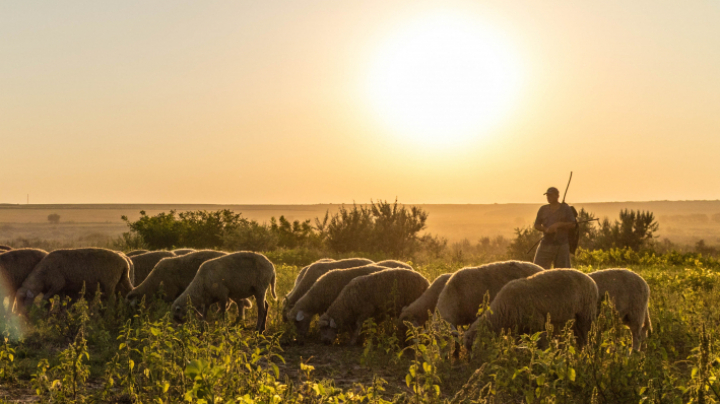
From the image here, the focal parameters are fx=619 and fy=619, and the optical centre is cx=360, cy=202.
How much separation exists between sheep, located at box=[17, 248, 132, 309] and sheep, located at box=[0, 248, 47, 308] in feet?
1.64

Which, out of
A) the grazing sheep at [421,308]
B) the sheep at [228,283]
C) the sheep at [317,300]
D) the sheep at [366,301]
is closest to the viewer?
the grazing sheep at [421,308]

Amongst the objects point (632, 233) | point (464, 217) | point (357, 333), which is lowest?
point (357, 333)

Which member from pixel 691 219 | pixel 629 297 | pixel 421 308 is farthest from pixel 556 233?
pixel 691 219

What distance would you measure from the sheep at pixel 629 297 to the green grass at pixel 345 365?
337 mm

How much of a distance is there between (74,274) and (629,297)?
10.4 metres

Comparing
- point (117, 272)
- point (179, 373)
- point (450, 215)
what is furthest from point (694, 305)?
point (450, 215)

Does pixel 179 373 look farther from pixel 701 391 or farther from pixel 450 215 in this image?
pixel 450 215

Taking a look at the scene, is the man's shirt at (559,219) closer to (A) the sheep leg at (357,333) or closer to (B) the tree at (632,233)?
(A) the sheep leg at (357,333)

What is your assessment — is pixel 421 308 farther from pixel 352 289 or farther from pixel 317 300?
pixel 317 300

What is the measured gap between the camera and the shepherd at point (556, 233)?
504 inches

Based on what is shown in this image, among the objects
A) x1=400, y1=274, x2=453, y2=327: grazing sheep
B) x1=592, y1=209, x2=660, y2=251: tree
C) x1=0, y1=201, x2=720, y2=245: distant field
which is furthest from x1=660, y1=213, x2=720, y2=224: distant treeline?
x1=400, y1=274, x2=453, y2=327: grazing sheep

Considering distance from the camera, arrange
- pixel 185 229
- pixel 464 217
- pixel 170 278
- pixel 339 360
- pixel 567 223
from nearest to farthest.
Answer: pixel 339 360, pixel 567 223, pixel 170 278, pixel 185 229, pixel 464 217

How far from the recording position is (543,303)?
862 cm

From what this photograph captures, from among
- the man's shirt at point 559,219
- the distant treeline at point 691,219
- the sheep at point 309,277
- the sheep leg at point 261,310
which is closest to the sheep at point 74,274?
the sheep leg at point 261,310
